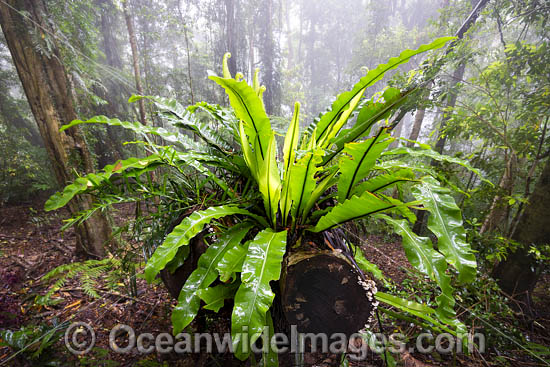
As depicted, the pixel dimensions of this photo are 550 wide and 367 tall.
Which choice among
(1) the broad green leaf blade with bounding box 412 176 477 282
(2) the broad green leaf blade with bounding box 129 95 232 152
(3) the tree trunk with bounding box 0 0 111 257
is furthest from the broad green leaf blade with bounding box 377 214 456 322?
(3) the tree trunk with bounding box 0 0 111 257

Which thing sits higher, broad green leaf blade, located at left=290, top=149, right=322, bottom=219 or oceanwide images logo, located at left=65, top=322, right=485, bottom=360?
broad green leaf blade, located at left=290, top=149, right=322, bottom=219

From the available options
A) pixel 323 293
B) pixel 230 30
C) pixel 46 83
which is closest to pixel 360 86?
pixel 323 293

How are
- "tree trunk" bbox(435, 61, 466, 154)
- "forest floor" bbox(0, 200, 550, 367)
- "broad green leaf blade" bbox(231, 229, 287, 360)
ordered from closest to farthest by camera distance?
"broad green leaf blade" bbox(231, 229, 287, 360), "forest floor" bbox(0, 200, 550, 367), "tree trunk" bbox(435, 61, 466, 154)

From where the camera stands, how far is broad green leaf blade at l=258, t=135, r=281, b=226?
0.78 metres

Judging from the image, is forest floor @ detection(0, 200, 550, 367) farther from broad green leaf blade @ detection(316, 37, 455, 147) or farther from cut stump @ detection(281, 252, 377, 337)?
broad green leaf blade @ detection(316, 37, 455, 147)

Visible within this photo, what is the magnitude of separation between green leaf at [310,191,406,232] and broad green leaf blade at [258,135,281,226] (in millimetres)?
210

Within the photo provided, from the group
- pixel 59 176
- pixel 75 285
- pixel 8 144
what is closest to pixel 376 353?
pixel 75 285

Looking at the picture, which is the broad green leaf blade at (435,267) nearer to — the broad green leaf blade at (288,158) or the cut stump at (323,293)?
the cut stump at (323,293)

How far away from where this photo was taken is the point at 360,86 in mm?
911

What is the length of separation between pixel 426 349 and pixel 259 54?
830 centimetres

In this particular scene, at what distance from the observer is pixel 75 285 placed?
5.24 ft

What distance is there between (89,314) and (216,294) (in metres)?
1.15

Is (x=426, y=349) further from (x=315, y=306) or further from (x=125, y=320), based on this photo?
(x=125, y=320)

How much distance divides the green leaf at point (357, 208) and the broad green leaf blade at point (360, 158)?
0.11 m
